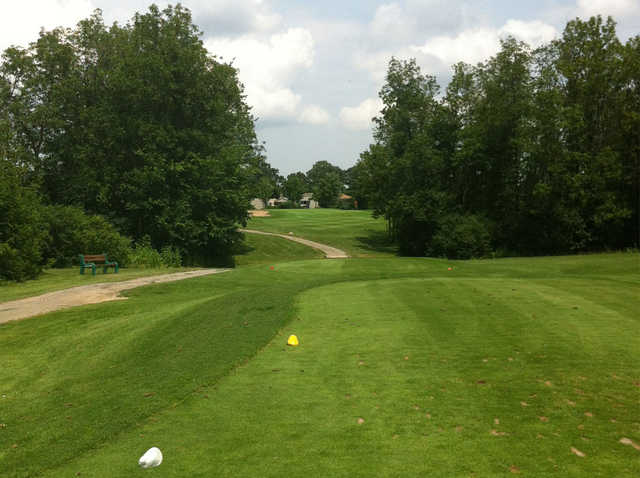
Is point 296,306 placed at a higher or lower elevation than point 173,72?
lower

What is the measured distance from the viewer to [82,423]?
6.23 meters

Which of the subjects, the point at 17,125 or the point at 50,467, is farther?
the point at 17,125

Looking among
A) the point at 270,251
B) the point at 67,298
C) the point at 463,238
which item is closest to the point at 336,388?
the point at 67,298

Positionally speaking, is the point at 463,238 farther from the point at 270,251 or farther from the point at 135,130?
the point at 135,130

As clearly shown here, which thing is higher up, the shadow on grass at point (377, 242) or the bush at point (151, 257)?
the bush at point (151, 257)

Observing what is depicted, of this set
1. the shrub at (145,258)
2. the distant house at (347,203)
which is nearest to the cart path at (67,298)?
the shrub at (145,258)

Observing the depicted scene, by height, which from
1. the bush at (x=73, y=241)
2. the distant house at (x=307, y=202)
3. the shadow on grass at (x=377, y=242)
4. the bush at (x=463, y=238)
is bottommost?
the shadow on grass at (x=377, y=242)

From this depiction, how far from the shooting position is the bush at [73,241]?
26734 mm

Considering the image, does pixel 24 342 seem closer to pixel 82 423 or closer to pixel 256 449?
pixel 82 423

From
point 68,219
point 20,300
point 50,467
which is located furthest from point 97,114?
point 50,467

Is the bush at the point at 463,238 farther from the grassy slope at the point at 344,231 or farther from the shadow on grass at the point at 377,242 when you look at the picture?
the shadow on grass at the point at 377,242

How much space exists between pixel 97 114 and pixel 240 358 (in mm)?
33448

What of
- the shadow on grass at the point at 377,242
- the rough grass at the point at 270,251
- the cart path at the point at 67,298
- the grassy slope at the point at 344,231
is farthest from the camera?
the shadow on grass at the point at 377,242

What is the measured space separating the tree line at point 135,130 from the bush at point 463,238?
17.1 meters
